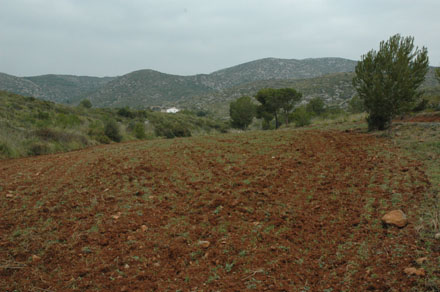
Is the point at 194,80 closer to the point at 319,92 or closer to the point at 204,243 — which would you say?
the point at 319,92

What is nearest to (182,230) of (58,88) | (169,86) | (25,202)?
(25,202)

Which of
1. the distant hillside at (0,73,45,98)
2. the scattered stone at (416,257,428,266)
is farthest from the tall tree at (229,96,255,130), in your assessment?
the distant hillside at (0,73,45,98)

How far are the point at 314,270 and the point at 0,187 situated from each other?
5.41 meters

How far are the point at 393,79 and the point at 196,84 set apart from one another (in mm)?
96345

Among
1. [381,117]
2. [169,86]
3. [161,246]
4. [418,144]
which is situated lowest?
[161,246]

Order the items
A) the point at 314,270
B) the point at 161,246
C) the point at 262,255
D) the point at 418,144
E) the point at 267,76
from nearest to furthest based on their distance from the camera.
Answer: the point at 314,270 → the point at 262,255 → the point at 161,246 → the point at 418,144 → the point at 267,76

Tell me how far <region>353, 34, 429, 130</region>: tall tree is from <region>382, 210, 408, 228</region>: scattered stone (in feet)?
21.7

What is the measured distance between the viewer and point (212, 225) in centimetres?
329

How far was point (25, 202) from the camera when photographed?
4.02 metres

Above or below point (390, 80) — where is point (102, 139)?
below

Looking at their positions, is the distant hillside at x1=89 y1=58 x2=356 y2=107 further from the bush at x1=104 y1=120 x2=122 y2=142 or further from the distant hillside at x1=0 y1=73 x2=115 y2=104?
the bush at x1=104 y1=120 x2=122 y2=142

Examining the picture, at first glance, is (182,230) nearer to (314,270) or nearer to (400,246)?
(314,270)

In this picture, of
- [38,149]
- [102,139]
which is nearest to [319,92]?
[102,139]

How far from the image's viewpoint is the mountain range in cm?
6394
